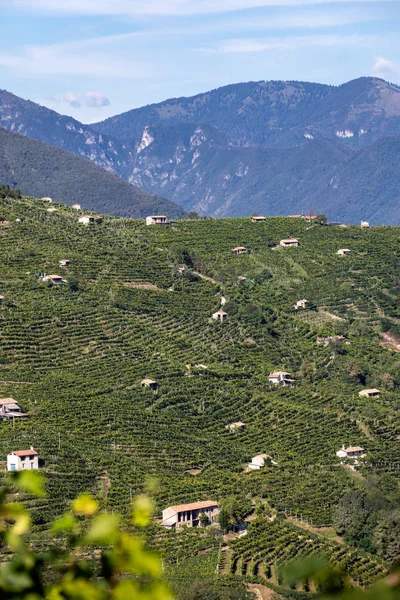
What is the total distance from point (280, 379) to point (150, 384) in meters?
8.38

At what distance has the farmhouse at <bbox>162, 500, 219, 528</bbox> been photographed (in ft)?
120

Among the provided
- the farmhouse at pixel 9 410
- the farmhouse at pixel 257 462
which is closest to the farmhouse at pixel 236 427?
the farmhouse at pixel 257 462

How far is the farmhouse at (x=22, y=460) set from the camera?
3641cm

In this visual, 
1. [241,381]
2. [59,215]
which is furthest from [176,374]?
[59,215]

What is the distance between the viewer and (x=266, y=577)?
32.7 metres

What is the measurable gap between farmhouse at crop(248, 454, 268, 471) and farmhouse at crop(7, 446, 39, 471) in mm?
10168

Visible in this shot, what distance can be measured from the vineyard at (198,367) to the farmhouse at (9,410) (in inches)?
19.0

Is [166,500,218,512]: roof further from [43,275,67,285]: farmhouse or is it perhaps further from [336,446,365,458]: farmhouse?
[43,275,67,285]: farmhouse

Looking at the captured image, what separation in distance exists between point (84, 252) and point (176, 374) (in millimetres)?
17233

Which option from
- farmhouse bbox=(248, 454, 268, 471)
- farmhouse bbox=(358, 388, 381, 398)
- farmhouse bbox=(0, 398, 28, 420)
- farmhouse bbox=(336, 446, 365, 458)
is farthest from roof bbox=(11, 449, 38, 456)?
farmhouse bbox=(358, 388, 381, 398)

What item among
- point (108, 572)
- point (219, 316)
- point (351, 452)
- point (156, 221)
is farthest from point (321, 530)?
point (156, 221)

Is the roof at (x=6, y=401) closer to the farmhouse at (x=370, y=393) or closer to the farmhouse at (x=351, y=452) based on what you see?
the farmhouse at (x=351, y=452)

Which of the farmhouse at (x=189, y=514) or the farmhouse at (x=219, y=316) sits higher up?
the farmhouse at (x=219, y=316)

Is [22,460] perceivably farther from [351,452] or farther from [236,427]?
[351,452]
